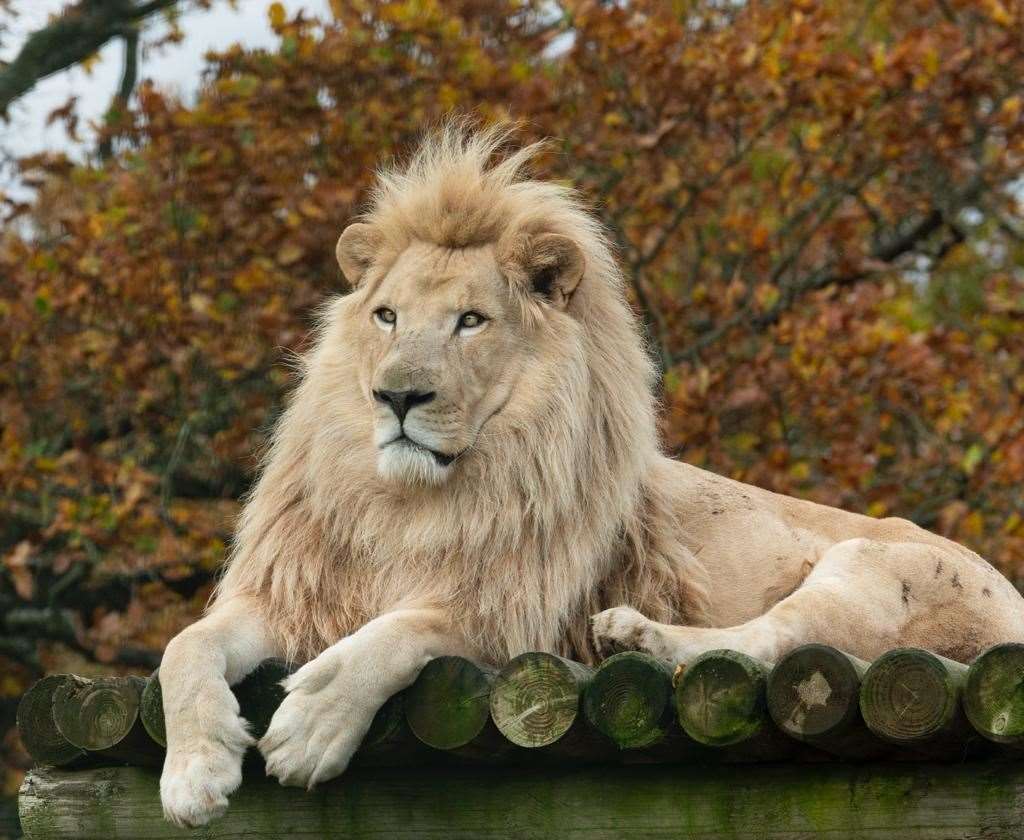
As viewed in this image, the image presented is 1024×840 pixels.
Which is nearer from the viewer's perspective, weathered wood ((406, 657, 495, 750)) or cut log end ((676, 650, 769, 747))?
cut log end ((676, 650, 769, 747))

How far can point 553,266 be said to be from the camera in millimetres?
3688

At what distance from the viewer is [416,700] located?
3072mm

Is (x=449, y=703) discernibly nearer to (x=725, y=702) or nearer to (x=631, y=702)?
(x=631, y=702)

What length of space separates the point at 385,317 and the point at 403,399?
0.34 m

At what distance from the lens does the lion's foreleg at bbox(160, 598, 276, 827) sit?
9.41ft

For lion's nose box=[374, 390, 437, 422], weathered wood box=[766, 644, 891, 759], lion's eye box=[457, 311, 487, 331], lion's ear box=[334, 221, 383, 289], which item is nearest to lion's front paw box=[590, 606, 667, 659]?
weathered wood box=[766, 644, 891, 759]

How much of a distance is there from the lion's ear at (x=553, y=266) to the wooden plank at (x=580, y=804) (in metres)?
1.10

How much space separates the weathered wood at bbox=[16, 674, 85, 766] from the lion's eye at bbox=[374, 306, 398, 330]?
100 centimetres

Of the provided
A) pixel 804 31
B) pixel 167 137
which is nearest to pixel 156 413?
pixel 167 137

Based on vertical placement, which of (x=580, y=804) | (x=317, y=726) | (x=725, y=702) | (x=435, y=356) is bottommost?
(x=580, y=804)

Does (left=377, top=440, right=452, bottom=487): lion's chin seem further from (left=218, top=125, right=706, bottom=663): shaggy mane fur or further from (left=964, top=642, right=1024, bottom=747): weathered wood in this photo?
(left=964, top=642, right=1024, bottom=747): weathered wood

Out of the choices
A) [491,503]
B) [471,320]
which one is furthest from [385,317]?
[491,503]

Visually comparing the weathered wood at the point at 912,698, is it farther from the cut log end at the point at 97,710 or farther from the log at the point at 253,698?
the cut log end at the point at 97,710

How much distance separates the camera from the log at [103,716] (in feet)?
10.5
